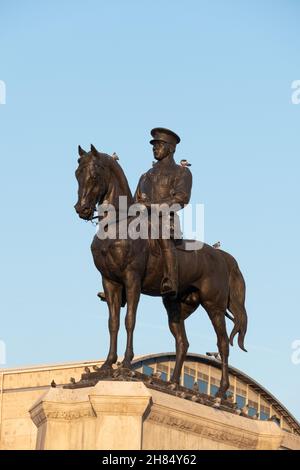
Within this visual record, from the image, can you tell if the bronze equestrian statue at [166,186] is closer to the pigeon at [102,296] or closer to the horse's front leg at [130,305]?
the horse's front leg at [130,305]

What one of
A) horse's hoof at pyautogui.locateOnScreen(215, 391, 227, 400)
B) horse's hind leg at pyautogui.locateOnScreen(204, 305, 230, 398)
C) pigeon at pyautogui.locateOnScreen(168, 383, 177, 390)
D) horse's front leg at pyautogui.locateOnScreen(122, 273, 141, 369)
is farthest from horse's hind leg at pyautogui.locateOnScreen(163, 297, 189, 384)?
horse's front leg at pyautogui.locateOnScreen(122, 273, 141, 369)

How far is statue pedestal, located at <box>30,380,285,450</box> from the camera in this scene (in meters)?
21.6

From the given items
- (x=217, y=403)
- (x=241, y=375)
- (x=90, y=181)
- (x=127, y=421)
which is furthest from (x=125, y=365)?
(x=241, y=375)

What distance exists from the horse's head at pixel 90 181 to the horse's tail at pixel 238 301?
420cm

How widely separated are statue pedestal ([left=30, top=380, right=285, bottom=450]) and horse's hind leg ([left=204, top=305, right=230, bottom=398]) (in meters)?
1.38

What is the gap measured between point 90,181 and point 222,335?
186 inches

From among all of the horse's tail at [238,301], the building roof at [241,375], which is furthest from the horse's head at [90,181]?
the building roof at [241,375]

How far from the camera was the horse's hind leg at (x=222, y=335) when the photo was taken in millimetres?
25062

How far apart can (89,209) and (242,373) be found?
53.7 metres

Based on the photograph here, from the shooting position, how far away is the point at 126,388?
21766mm

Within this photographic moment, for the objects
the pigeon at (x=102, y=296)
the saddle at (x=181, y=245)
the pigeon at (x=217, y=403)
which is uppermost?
the saddle at (x=181, y=245)

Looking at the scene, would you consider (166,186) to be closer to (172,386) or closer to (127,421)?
(172,386)

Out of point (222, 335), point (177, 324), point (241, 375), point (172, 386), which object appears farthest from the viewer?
point (241, 375)

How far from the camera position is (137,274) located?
23109mm
